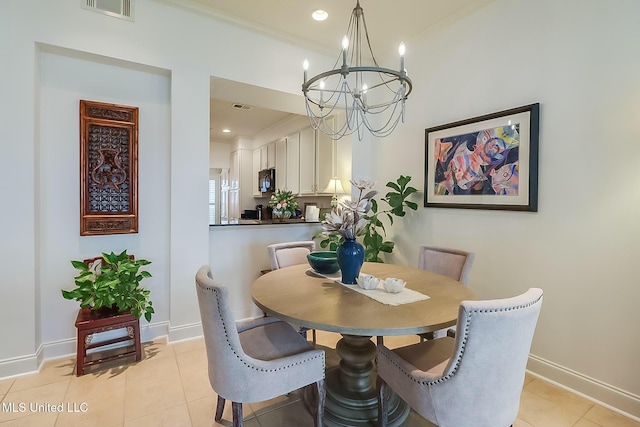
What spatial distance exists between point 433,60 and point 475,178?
130cm

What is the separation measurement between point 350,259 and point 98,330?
6.19 ft

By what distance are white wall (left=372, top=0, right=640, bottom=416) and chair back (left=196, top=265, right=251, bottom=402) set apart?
2.17 metres

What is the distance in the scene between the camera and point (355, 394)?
5.99 feet

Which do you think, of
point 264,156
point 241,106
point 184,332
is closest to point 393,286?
point 184,332

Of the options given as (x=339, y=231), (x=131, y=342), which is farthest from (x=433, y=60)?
(x=131, y=342)

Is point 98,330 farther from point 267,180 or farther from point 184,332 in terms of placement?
point 267,180

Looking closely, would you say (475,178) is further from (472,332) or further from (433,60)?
(472,332)

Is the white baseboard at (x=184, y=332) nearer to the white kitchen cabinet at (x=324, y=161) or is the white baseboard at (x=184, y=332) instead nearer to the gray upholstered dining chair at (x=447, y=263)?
the gray upholstered dining chair at (x=447, y=263)

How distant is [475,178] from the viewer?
2.65 m

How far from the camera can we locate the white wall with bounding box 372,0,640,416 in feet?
6.14

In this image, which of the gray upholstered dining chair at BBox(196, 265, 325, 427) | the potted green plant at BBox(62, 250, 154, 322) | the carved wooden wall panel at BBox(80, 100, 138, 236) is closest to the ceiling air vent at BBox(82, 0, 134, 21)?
the carved wooden wall panel at BBox(80, 100, 138, 236)

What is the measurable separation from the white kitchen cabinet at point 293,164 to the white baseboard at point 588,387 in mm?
3892

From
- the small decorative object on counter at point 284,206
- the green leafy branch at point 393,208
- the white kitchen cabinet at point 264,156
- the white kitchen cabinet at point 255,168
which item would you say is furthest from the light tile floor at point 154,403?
the white kitchen cabinet at point 255,168

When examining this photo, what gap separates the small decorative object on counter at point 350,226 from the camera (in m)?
1.79
